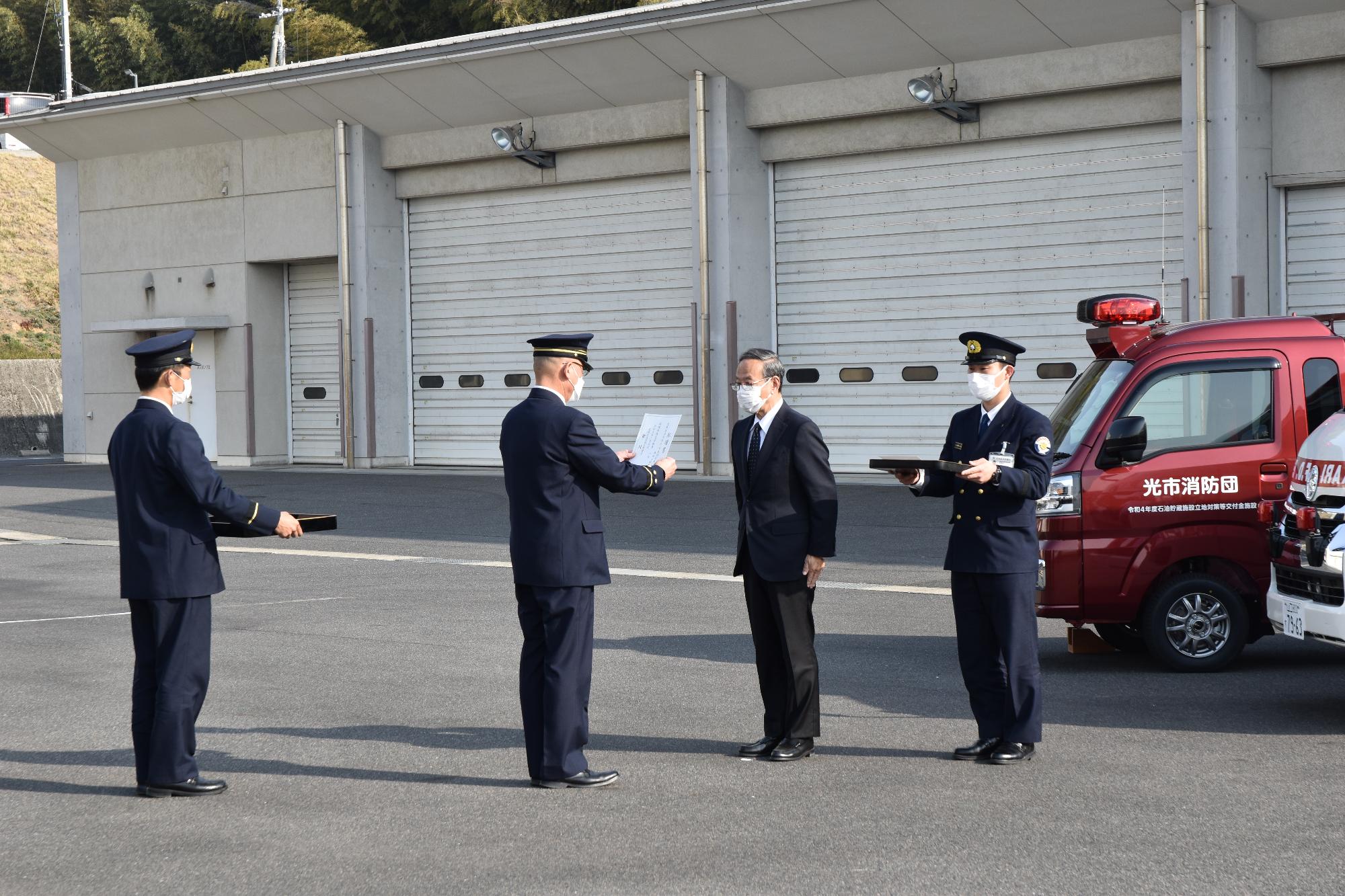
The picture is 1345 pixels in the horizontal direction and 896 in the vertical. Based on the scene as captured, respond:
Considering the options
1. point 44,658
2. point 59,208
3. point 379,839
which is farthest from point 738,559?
point 59,208

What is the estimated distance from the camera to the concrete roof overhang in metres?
21.1

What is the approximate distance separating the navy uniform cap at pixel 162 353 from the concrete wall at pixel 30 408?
121ft

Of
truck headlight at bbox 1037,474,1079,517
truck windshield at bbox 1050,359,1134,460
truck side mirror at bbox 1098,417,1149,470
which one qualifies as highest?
truck windshield at bbox 1050,359,1134,460

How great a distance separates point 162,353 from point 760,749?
306 centimetres

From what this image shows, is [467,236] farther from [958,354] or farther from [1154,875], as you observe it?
[1154,875]

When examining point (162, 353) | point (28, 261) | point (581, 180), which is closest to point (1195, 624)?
point (162, 353)

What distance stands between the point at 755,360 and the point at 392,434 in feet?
71.7

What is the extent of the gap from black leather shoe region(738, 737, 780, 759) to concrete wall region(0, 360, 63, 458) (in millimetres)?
37572

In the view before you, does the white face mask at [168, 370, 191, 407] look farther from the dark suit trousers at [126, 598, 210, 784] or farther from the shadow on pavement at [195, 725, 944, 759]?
the shadow on pavement at [195, 725, 944, 759]

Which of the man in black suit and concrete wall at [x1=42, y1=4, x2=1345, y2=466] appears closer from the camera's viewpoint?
the man in black suit

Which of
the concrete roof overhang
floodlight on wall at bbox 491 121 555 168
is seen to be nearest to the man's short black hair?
the concrete roof overhang

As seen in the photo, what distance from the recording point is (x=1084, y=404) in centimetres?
966

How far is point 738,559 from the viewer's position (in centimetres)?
746

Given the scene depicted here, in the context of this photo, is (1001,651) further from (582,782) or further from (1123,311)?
(1123,311)
